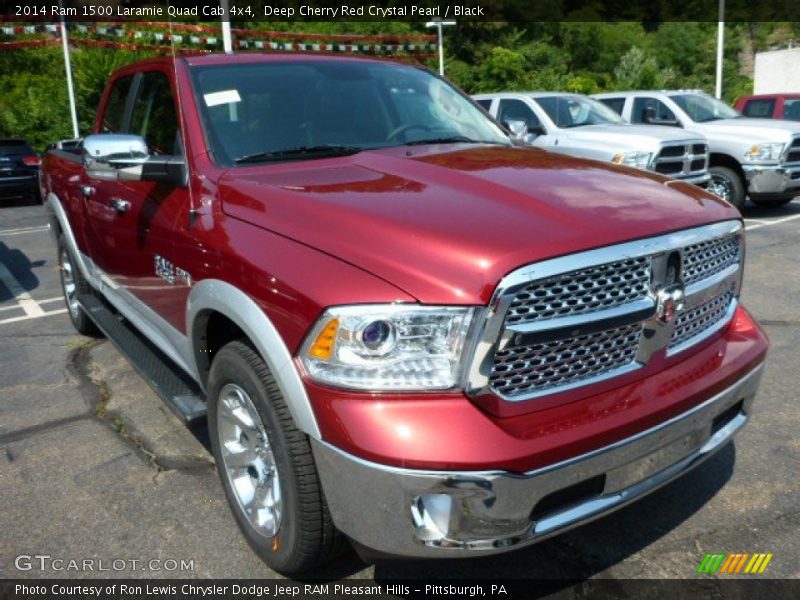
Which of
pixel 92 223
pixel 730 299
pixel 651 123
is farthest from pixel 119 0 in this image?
pixel 730 299

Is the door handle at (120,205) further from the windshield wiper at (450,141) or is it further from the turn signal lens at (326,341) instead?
the turn signal lens at (326,341)

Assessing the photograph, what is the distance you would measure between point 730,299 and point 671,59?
207ft

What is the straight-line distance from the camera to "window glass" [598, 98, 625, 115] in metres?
→ 12.5

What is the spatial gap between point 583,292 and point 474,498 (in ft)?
2.23

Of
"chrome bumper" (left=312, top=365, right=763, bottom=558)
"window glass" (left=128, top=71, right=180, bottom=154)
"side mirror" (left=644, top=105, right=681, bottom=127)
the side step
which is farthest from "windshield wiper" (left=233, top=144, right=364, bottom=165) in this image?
"side mirror" (left=644, top=105, right=681, bottom=127)

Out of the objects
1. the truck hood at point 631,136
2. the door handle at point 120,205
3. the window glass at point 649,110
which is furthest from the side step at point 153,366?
the window glass at point 649,110

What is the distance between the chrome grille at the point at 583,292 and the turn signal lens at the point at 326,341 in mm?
500

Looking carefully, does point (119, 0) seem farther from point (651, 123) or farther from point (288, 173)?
point (288, 173)

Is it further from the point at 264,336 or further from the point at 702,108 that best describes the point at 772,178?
the point at 264,336

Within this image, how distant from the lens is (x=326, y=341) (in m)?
2.17

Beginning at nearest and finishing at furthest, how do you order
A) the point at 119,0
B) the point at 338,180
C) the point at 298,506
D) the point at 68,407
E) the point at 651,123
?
the point at 298,506 → the point at 338,180 → the point at 68,407 → the point at 651,123 → the point at 119,0

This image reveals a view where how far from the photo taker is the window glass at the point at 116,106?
14.7ft

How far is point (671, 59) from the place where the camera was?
59344 millimetres

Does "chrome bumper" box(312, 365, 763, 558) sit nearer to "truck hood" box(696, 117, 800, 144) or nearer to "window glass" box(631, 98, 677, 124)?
"truck hood" box(696, 117, 800, 144)
